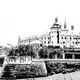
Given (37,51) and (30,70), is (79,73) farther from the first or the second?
(37,51)

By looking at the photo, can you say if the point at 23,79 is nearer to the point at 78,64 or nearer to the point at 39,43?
the point at 78,64

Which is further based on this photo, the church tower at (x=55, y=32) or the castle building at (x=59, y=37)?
the castle building at (x=59, y=37)

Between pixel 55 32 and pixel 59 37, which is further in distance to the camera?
pixel 59 37

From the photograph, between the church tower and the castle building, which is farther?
the castle building

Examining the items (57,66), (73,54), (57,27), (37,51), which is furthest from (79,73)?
(57,27)

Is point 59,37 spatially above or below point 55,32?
below

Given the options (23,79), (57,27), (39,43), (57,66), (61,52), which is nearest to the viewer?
(23,79)

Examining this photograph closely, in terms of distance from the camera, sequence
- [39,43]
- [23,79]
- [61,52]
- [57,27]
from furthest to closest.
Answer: [57,27]
[39,43]
[61,52]
[23,79]

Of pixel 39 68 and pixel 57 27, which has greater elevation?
pixel 57 27

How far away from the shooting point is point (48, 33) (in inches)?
4535

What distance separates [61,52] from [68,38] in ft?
126

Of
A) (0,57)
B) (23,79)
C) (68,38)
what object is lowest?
(23,79)

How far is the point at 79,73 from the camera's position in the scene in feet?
191

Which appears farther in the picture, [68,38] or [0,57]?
[68,38]
